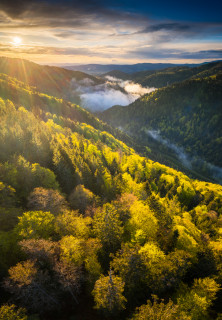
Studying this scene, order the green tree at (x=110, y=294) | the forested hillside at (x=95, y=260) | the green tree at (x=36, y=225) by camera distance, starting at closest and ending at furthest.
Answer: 1. the green tree at (x=110, y=294)
2. the forested hillside at (x=95, y=260)
3. the green tree at (x=36, y=225)

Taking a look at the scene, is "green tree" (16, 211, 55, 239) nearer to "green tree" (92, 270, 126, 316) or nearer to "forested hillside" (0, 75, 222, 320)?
"forested hillside" (0, 75, 222, 320)

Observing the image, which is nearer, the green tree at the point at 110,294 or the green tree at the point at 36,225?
the green tree at the point at 110,294

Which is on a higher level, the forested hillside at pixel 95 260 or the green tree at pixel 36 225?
the green tree at pixel 36 225

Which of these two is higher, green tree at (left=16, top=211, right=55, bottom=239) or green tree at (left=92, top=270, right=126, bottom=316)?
green tree at (left=16, top=211, right=55, bottom=239)

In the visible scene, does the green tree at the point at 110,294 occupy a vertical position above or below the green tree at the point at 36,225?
below

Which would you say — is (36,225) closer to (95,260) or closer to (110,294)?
(95,260)

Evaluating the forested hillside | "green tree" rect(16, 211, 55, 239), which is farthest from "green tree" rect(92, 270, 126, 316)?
"green tree" rect(16, 211, 55, 239)

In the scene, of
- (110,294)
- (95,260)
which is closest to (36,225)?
(95,260)

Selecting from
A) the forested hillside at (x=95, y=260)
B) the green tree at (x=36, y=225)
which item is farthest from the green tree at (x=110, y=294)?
the green tree at (x=36, y=225)

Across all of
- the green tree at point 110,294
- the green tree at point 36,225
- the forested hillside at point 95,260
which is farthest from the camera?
the green tree at point 36,225

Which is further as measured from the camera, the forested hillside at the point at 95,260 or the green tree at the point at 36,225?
the green tree at the point at 36,225

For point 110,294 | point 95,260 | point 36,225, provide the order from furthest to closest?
point 36,225
point 95,260
point 110,294

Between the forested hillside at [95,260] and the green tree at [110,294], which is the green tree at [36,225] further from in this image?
the green tree at [110,294]
